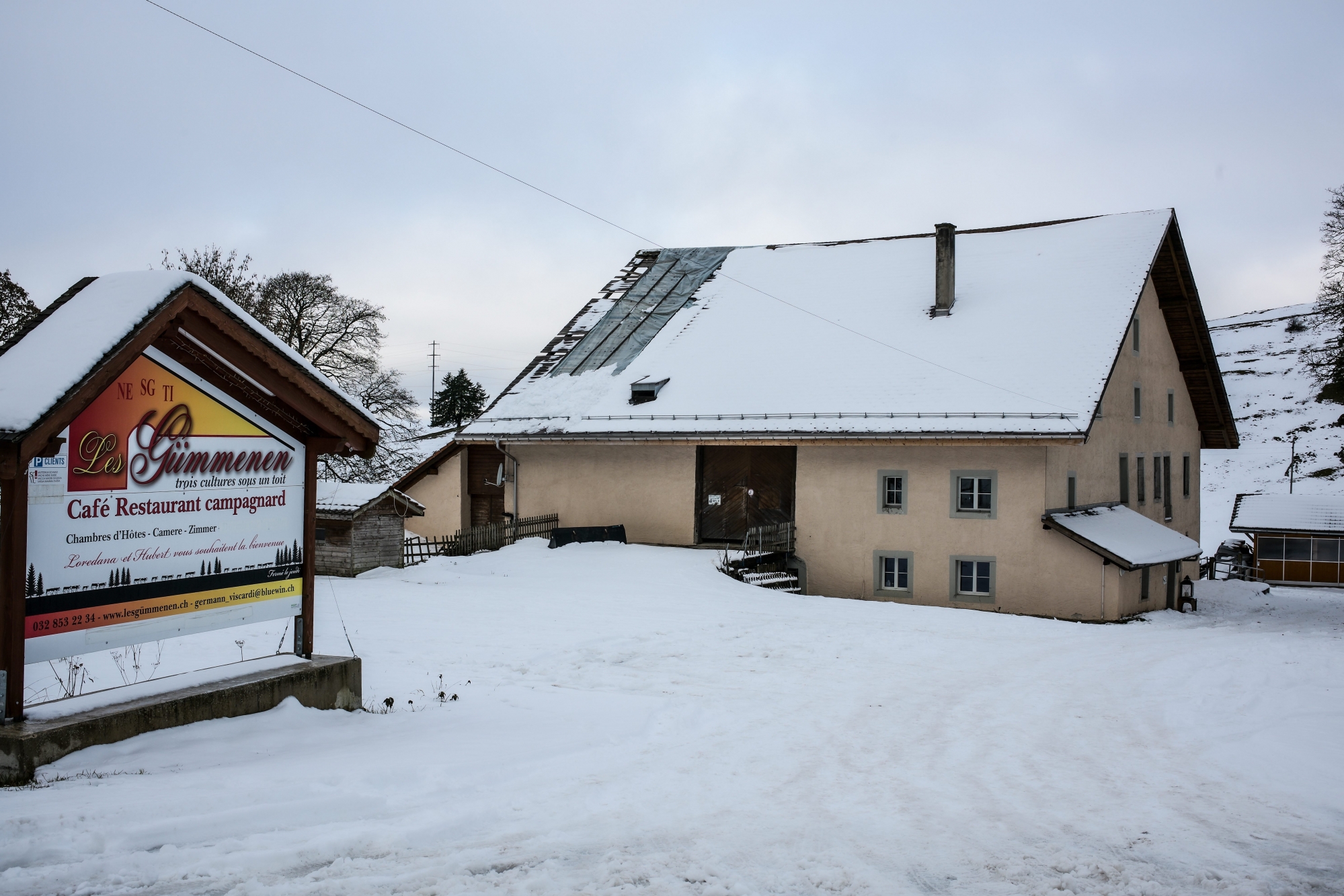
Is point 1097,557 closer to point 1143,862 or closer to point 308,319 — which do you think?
point 1143,862

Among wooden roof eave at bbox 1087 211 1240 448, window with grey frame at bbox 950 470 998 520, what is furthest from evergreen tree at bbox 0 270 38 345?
wooden roof eave at bbox 1087 211 1240 448

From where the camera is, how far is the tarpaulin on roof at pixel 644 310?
2852 cm

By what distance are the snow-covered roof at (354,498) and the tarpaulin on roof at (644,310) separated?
8.34m

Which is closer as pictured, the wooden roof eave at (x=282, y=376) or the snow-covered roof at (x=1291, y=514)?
the wooden roof eave at (x=282, y=376)

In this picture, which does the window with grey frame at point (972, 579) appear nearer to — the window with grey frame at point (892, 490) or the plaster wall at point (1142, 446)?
the window with grey frame at point (892, 490)

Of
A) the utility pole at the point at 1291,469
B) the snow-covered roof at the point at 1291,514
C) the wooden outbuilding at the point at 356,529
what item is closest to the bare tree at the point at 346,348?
the wooden outbuilding at the point at 356,529

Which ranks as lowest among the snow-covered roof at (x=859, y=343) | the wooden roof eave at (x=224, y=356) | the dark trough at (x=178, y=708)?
the dark trough at (x=178, y=708)

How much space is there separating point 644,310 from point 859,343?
8139mm

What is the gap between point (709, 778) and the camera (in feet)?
24.9

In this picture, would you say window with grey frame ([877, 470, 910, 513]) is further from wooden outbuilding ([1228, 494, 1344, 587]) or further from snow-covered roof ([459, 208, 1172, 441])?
wooden outbuilding ([1228, 494, 1344, 587])

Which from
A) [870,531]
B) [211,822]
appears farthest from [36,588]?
[870,531]

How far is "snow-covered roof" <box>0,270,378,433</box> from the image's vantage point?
20.9 ft

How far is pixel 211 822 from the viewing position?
564 centimetres

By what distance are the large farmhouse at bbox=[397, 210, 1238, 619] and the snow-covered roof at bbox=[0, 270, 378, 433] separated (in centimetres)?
1652
